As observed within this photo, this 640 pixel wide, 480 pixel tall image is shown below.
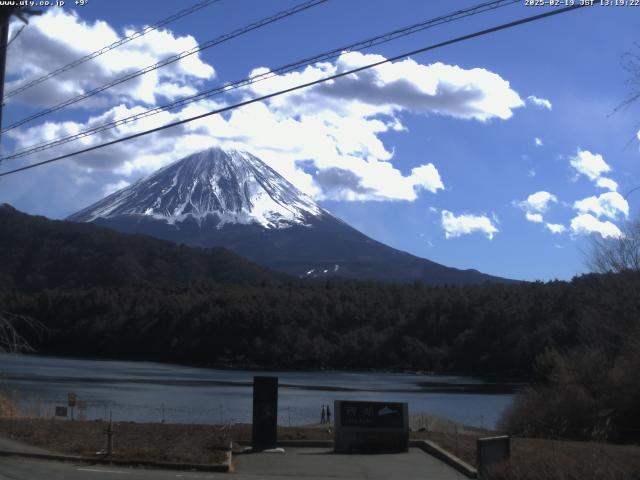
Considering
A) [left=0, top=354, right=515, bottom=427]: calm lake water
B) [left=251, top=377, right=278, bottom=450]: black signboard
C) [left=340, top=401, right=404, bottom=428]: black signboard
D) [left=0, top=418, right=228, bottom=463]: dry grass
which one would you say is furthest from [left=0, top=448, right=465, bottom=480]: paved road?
[left=0, top=354, right=515, bottom=427]: calm lake water

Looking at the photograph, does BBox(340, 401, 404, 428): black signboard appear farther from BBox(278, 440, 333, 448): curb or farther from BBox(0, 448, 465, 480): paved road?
BBox(278, 440, 333, 448): curb

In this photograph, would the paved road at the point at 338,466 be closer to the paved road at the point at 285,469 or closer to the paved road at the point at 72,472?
the paved road at the point at 285,469

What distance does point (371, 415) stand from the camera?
66.9ft

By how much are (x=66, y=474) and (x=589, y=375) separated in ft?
80.6

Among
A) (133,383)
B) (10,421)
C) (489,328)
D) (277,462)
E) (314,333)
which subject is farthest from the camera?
(314,333)

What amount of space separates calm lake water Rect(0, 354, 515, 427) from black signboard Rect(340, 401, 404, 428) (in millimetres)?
18903

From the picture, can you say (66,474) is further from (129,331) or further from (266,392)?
(129,331)

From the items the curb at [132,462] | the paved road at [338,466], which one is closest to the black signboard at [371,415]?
the paved road at [338,466]

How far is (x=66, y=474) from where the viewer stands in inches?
619

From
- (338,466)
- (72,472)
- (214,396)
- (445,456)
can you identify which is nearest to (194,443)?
(338,466)

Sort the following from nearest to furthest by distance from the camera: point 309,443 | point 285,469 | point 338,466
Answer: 1. point 285,469
2. point 338,466
3. point 309,443

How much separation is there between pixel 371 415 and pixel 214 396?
44374 millimetres

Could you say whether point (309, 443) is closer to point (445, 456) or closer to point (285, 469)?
point (445, 456)

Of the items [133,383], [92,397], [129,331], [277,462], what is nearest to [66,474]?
[277,462]
